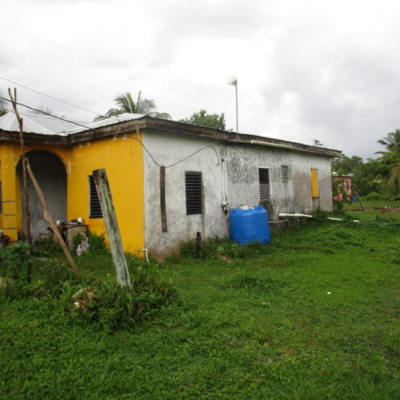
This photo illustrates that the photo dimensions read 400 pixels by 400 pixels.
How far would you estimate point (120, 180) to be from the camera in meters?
8.48

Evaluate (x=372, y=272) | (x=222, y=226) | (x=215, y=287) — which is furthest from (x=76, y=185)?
(x=372, y=272)

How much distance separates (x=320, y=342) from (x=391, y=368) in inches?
27.9

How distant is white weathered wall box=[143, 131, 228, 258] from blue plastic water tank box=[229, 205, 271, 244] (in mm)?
343

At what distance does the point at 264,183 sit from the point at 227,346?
28.0 ft

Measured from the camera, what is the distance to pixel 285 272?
7.15 m

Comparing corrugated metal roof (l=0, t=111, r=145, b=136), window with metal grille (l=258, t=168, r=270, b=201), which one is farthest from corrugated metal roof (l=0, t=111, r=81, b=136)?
window with metal grille (l=258, t=168, r=270, b=201)

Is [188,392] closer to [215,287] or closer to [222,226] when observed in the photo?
[215,287]

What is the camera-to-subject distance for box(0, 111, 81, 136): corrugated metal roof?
935 cm

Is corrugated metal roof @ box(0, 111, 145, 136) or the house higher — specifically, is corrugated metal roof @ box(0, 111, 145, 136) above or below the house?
above

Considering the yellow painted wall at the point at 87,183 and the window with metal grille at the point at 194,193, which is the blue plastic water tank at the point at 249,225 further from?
the yellow painted wall at the point at 87,183

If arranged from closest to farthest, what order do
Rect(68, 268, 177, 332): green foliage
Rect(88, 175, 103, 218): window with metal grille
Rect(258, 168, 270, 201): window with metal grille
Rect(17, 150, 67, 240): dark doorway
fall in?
Rect(68, 268, 177, 332): green foliage, Rect(88, 175, 103, 218): window with metal grille, Rect(17, 150, 67, 240): dark doorway, Rect(258, 168, 270, 201): window with metal grille

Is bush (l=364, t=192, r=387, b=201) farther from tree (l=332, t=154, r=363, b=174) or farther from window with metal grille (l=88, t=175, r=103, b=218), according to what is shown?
window with metal grille (l=88, t=175, r=103, b=218)

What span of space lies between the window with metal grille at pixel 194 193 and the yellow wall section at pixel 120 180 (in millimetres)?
1505

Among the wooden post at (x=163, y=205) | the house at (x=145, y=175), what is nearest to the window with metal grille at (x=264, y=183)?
the house at (x=145, y=175)
